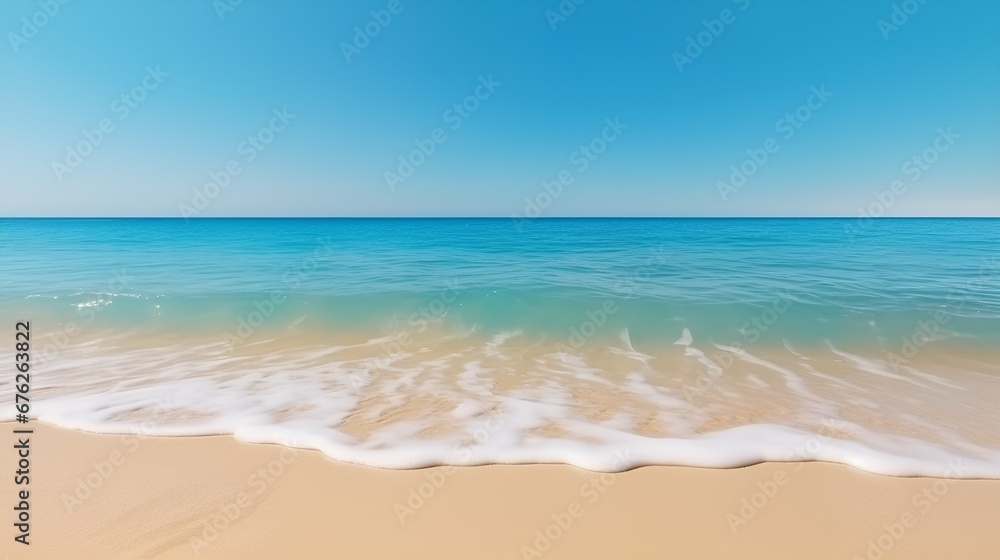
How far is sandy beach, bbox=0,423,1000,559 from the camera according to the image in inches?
97.3

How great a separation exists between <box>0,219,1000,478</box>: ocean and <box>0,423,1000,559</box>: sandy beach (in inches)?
9.8

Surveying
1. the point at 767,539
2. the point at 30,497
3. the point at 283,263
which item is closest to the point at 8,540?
the point at 30,497

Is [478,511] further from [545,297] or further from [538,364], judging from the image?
[545,297]

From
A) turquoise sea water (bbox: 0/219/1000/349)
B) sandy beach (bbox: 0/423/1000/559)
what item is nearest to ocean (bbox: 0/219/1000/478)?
turquoise sea water (bbox: 0/219/1000/349)

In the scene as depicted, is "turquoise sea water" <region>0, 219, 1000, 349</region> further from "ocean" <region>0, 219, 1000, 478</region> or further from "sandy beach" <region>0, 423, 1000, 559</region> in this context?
"sandy beach" <region>0, 423, 1000, 559</region>

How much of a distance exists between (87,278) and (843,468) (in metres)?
18.9

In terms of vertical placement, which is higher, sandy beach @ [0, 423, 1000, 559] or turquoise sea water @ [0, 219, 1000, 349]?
turquoise sea water @ [0, 219, 1000, 349]

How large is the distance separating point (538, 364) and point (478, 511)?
11.7ft

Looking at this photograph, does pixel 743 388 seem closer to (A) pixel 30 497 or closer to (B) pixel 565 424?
(B) pixel 565 424

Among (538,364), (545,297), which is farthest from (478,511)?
(545,297)

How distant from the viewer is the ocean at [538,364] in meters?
3.72

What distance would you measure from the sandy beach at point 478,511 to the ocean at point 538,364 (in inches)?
9.8

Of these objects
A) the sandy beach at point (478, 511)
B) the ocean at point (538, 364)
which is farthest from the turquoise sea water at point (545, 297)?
the sandy beach at point (478, 511)

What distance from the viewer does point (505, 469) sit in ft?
10.7
